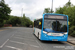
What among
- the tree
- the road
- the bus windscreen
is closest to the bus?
the bus windscreen

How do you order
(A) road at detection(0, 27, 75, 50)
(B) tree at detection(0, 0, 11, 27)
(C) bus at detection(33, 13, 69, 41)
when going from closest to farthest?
(A) road at detection(0, 27, 75, 50) < (C) bus at detection(33, 13, 69, 41) < (B) tree at detection(0, 0, 11, 27)

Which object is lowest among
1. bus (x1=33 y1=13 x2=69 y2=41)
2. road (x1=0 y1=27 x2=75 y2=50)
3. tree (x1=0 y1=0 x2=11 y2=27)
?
road (x1=0 y1=27 x2=75 y2=50)

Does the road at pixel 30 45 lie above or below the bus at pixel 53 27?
below

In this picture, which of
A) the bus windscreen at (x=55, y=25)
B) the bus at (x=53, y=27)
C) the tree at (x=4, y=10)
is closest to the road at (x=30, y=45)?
the bus at (x=53, y=27)

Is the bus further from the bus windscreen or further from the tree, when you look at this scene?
the tree

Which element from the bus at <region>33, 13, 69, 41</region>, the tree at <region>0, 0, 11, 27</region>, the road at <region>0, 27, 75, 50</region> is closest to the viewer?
the road at <region>0, 27, 75, 50</region>

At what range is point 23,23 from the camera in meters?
81.9

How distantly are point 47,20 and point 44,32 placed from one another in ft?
3.83

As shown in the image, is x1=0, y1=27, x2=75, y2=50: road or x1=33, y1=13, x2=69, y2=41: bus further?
x1=33, y1=13, x2=69, y2=41: bus

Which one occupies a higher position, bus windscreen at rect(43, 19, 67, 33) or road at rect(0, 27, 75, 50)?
bus windscreen at rect(43, 19, 67, 33)

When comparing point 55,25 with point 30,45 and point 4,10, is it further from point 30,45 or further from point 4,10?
point 4,10

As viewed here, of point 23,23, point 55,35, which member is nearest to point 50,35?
point 55,35

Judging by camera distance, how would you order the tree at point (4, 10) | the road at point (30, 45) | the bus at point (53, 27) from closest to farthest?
the road at point (30, 45) → the bus at point (53, 27) → the tree at point (4, 10)

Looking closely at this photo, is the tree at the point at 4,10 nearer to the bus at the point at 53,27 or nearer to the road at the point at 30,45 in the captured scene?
the road at the point at 30,45
